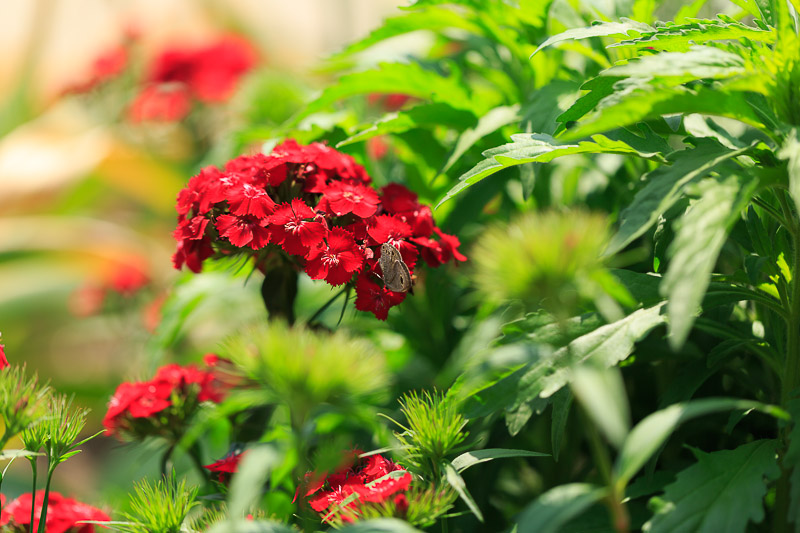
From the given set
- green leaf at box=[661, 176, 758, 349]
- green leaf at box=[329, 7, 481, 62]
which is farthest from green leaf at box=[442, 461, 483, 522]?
green leaf at box=[329, 7, 481, 62]

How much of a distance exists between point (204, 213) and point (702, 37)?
539 mm

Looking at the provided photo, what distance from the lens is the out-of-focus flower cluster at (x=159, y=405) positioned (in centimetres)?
81

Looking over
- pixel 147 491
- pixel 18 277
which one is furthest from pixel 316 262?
pixel 18 277

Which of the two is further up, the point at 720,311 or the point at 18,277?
the point at 720,311

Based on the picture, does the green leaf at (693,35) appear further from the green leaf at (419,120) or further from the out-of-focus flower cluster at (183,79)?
the out-of-focus flower cluster at (183,79)

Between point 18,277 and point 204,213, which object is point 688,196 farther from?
point 18,277

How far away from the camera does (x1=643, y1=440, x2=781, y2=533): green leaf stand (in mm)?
581

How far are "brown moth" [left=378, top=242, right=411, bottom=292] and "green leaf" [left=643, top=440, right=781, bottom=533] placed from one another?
312 mm

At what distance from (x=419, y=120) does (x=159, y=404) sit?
50 centimetres

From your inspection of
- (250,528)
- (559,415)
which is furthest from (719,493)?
(250,528)

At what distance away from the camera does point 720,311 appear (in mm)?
825

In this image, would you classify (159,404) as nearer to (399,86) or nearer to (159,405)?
(159,405)

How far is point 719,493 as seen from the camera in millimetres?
618

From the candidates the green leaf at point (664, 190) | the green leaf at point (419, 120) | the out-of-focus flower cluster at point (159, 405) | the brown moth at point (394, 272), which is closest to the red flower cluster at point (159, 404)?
the out-of-focus flower cluster at point (159, 405)
